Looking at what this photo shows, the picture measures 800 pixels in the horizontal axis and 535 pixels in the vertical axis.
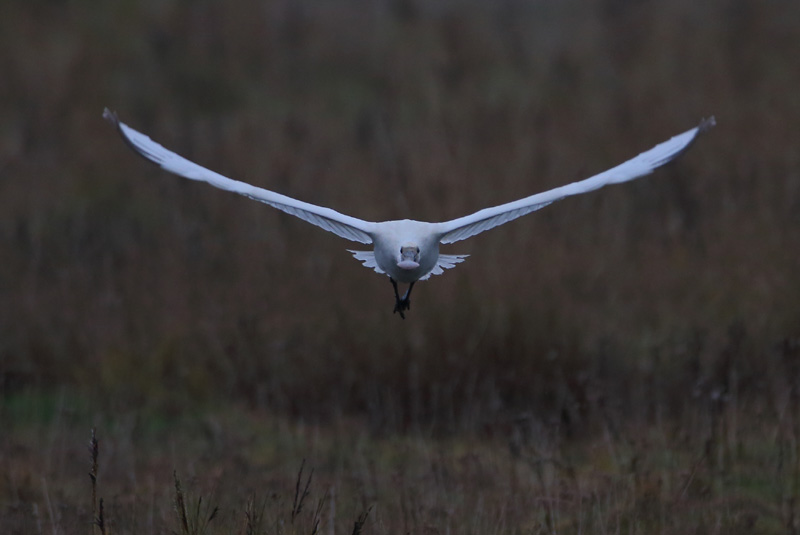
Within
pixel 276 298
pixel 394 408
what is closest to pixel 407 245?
pixel 394 408

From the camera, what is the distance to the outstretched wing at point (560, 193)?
5.80 m

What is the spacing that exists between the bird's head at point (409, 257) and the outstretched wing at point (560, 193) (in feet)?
1.08

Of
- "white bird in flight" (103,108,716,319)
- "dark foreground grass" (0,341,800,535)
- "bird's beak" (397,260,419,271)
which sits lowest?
"dark foreground grass" (0,341,800,535)

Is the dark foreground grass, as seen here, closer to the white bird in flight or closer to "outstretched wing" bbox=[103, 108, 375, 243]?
the white bird in flight

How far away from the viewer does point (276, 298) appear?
9.35m

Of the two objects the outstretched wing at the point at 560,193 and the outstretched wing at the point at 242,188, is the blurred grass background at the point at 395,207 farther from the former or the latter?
the outstretched wing at the point at 242,188

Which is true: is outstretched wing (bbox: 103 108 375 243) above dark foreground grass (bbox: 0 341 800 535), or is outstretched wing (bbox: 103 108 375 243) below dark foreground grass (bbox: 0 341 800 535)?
above

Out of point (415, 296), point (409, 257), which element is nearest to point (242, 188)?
point (409, 257)

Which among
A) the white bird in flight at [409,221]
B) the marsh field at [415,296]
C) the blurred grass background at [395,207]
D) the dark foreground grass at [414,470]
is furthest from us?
the blurred grass background at [395,207]

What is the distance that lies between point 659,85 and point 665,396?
16.2 ft

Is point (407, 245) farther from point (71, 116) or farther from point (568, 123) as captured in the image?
point (71, 116)

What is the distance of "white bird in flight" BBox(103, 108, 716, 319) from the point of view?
5.78 m

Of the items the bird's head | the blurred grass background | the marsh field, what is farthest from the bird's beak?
the blurred grass background

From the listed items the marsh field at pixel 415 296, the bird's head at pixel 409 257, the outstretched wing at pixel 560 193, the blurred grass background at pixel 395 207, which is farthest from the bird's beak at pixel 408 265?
the blurred grass background at pixel 395 207
